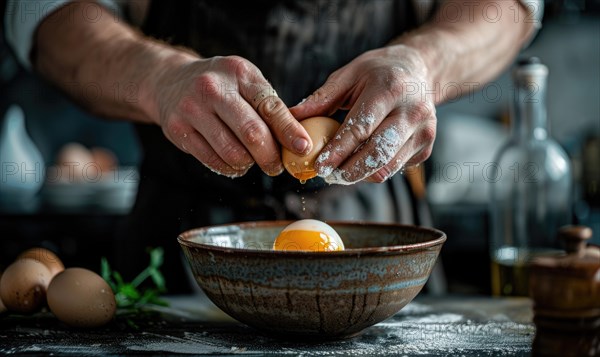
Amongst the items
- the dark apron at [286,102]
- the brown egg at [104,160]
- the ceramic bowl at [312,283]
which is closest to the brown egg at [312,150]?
the ceramic bowl at [312,283]

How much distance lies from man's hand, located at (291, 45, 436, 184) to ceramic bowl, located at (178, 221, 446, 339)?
14cm

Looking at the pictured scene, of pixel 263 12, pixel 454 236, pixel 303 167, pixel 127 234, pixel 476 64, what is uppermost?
pixel 263 12

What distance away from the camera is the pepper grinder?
731 mm

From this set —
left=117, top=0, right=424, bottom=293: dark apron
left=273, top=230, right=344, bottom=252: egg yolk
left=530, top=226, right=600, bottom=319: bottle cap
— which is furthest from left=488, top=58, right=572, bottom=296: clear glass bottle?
left=530, top=226, right=600, bottom=319: bottle cap

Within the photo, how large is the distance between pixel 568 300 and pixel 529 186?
3.34ft

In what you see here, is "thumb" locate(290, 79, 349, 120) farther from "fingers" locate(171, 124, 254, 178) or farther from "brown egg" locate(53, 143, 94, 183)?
"brown egg" locate(53, 143, 94, 183)

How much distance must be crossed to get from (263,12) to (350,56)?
215 millimetres

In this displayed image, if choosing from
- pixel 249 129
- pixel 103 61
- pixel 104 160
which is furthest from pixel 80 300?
pixel 104 160

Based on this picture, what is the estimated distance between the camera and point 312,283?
933 millimetres

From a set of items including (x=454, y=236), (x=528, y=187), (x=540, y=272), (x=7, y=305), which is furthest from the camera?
(x=454, y=236)

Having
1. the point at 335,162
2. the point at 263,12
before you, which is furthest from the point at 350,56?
the point at 335,162

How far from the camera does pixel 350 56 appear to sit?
5.29 ft

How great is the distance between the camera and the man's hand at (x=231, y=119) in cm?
103

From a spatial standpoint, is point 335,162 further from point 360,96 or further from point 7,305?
point 7,305
